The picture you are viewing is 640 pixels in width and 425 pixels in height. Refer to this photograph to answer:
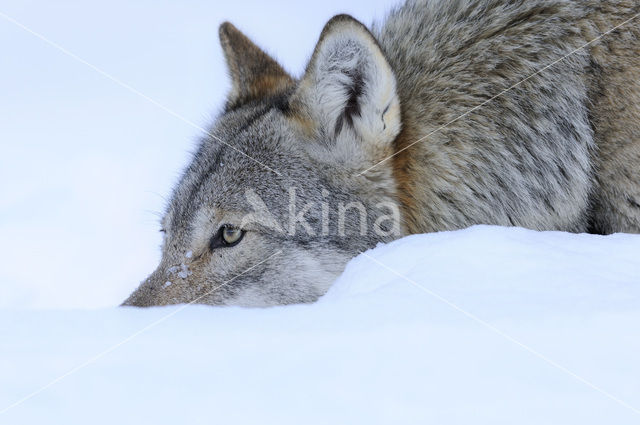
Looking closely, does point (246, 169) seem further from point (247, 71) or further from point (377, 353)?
point (377, 353)

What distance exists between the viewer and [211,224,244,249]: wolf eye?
3430mm

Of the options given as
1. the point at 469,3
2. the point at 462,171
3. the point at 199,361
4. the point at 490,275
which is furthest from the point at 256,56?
the point at 199,361

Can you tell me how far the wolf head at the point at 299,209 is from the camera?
3385 mm

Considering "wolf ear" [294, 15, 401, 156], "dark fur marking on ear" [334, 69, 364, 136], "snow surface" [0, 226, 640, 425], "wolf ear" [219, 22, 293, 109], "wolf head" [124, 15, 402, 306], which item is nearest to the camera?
"snow surface" [0, 226, 640, 425]

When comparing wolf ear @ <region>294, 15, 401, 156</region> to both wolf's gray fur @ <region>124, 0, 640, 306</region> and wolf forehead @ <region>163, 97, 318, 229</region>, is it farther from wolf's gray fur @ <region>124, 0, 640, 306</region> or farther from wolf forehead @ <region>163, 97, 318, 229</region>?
wolf forehead @ <region>163, 97, 318, 229</region>

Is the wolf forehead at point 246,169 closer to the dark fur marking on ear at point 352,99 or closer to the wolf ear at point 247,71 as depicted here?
the dark fur marking on ear at point 352,99

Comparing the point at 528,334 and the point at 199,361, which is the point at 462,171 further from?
the point at 199,361

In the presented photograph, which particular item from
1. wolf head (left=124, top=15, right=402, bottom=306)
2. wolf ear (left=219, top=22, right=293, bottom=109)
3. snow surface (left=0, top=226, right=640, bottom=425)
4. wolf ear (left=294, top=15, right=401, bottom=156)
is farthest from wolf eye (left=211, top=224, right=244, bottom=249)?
wolf ear (left=219, top=22, right=293, bottom=109)

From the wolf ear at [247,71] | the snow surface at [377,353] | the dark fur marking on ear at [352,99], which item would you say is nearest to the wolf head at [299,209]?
the dark fur marking on ear at [352,99]

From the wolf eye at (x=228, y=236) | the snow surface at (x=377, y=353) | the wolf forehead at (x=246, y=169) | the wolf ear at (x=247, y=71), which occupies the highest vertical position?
the wolf ear at (x=247, y=71)

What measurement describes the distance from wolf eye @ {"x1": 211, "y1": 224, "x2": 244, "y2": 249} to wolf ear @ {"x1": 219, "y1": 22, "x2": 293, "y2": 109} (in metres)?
1.21

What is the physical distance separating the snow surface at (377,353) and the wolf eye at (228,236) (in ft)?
3.43

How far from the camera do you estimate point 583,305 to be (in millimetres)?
1998

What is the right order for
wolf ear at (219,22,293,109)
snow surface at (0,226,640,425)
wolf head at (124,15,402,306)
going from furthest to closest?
1. wolf ear at (219,22,293,109)
2. wolf head at (124,15,402,306)
3. snow surface at (0,226,640,425)
